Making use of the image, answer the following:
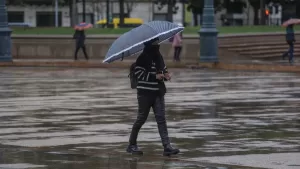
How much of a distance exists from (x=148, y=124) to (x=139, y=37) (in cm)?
461

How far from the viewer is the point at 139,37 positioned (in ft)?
41.1

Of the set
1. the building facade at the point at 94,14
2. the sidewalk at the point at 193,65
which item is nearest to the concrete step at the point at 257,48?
the sidewalk at the point at 193,65

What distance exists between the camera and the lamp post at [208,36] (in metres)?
38.0

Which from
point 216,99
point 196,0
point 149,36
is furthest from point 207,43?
point 196,0

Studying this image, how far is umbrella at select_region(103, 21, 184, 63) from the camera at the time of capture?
12.5 metres

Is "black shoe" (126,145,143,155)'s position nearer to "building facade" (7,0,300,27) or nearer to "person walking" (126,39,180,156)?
"person walking" (126,39,180,156)

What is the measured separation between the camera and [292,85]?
26.8m

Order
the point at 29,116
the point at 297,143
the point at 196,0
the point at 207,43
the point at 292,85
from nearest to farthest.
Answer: the point at 297,143, the point at 29,116, the point at 292,85, the point at 207,43, the point at 196,0

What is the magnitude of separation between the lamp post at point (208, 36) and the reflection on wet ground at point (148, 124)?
8.74 metres

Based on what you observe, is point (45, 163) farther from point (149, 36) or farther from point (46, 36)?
point (46, 36)

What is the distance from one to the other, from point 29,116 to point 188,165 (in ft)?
24.0

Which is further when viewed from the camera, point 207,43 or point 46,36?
point 46,36

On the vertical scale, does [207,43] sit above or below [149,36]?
below

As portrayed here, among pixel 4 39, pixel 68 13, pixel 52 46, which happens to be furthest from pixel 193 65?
pixel 68 13
